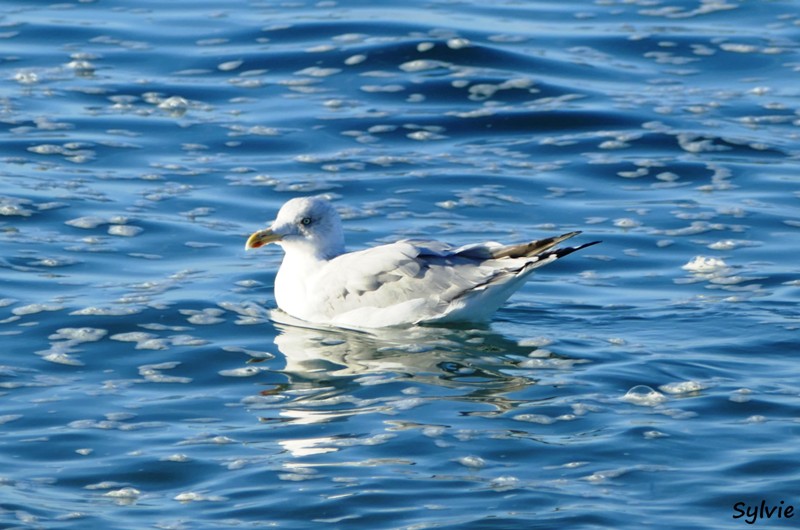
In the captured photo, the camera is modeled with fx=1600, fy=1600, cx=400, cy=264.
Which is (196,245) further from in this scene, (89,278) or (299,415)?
(299,415)

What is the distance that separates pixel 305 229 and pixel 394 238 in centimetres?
152

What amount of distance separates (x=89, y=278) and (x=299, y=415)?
3.07 meters

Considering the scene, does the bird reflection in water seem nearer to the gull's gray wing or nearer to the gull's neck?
the gull's gray wing

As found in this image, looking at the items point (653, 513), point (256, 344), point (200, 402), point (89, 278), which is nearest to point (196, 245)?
point (89, 278)

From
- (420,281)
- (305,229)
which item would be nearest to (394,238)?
(305,229)

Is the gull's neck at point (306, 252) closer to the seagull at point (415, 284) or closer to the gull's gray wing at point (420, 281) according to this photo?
the seagull at point (415, 284)

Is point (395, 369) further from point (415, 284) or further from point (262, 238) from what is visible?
point (262, 238)

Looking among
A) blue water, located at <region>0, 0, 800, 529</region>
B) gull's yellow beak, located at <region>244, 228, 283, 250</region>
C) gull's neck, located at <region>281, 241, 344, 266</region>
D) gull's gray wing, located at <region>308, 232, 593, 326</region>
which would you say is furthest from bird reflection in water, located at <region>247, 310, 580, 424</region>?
gull's yellow beak, located at <region>244, 228, 283, 250</region>

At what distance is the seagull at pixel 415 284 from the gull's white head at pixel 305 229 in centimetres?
24

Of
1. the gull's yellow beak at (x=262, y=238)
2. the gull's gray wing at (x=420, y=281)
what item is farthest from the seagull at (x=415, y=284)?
the gull's yellow beak at (x=262, y=238)

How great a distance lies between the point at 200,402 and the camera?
8992mm

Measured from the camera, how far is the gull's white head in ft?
34.7

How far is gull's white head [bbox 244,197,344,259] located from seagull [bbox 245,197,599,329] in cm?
24

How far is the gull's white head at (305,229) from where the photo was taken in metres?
10.6
